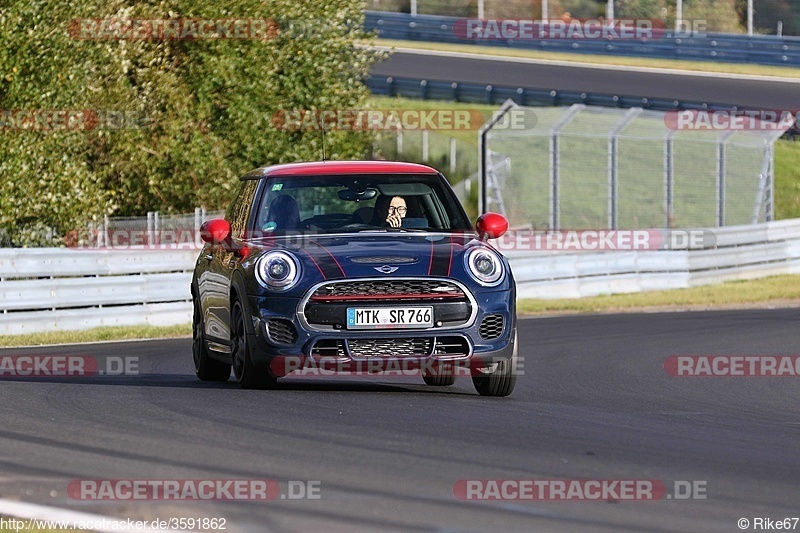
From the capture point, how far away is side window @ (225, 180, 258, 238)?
10.8 metres

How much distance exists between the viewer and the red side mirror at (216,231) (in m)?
10.5

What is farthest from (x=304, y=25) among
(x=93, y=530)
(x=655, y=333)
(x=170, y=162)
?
(x=93, y=530)

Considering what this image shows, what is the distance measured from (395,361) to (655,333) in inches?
333

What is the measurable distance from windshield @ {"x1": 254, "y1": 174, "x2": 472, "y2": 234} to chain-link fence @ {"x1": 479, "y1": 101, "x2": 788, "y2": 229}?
14.3m

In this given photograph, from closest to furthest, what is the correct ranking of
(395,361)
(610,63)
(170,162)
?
(395,361)
(170,162)
(610,63)

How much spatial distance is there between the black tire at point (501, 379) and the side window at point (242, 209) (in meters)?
2.00

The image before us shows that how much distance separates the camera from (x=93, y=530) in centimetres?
542

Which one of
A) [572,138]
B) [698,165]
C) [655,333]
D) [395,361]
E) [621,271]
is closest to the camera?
[395,361]

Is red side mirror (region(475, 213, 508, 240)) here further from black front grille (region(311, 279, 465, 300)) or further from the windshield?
black front grille (region(311, 279, 465, 300))

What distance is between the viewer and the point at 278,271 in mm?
9523

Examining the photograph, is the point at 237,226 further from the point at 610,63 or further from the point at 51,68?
the point at 610,63

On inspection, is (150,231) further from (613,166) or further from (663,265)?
(663,265)

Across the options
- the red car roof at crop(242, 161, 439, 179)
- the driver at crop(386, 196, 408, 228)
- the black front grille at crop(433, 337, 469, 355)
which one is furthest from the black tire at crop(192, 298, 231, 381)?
the black front grille at crop(433, 337, 469, 355)

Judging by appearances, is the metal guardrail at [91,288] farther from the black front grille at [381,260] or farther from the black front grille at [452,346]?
the black front grille at [452,346]
